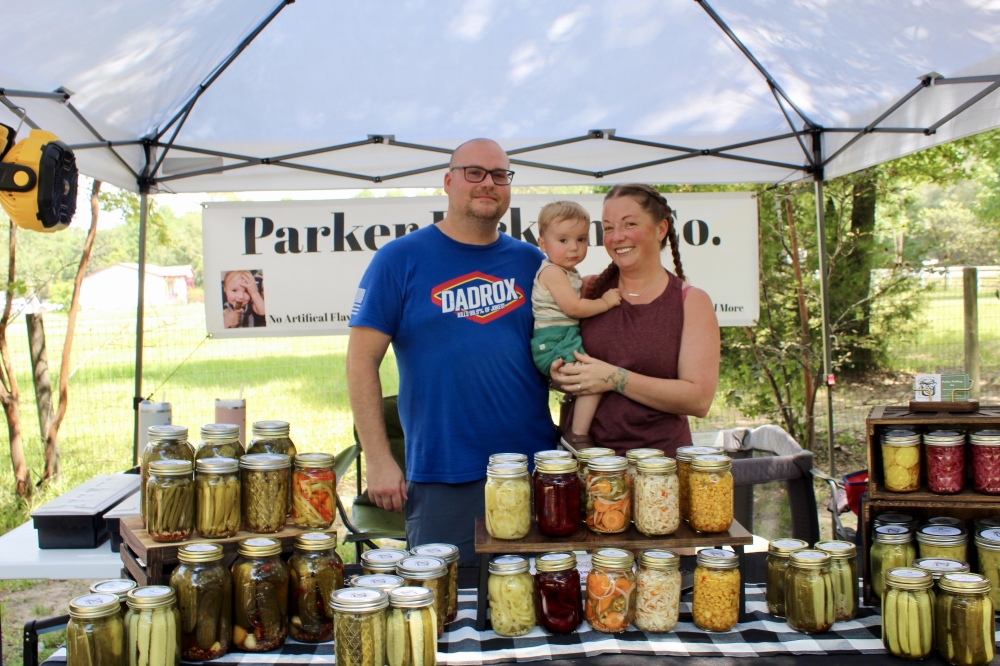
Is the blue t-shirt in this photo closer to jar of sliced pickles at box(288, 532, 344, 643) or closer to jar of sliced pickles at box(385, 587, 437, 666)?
jar of sliced pickles at box(288, 532, 344, 643)

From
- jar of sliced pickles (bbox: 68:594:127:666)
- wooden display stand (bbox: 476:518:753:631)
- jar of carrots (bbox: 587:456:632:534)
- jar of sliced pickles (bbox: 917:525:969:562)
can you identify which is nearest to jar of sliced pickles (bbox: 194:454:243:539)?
jar of sliced pickles (bbox: 68:594:127:666)

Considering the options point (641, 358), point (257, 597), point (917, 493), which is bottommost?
point (257, 597)

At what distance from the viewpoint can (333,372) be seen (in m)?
8.81

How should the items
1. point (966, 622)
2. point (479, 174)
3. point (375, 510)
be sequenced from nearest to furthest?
point (966, 622) < point (479, 174) < point (375, 510)

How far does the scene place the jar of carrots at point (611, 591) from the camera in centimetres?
158

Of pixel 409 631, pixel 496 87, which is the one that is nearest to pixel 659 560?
pixel 409 631

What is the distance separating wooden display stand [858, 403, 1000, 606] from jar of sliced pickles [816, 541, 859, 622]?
0.10m

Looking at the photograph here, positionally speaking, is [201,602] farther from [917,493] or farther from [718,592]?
[917,493]

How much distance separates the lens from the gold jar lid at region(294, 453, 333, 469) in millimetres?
1683

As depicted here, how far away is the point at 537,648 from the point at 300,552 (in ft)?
1.67

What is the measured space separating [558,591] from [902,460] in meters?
0.85

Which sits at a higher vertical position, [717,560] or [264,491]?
[264,491]

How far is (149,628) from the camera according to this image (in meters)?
1.43

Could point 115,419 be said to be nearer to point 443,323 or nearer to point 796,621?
point 443,323
